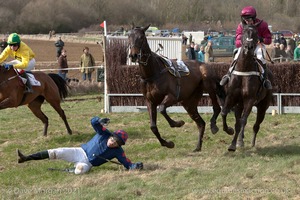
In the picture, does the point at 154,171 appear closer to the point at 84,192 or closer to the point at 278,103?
the point at 84,192

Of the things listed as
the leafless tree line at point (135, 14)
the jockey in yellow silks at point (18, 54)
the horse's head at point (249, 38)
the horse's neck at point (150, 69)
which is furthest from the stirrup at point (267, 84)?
the leafless tree line at point (135, 14)

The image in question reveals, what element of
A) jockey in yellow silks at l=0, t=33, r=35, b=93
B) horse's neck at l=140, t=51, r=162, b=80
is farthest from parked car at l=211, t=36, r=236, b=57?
horse's neck at l=140, t=51, r=162, b=80

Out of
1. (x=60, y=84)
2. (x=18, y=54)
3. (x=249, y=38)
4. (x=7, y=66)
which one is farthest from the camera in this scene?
(x=60, y=84)

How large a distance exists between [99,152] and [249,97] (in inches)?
114

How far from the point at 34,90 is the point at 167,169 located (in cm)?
470

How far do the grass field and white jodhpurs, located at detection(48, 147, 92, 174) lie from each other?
0.14 metres

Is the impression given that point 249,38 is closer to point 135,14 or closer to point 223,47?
point 223,47

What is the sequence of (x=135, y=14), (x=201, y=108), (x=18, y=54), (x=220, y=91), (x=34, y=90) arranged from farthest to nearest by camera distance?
(x=135, y=14), (x=201, y=108), (x=34, y=90), (x=18, y=54), (x=220, y=91)

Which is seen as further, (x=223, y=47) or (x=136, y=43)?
(x=223, y=47)

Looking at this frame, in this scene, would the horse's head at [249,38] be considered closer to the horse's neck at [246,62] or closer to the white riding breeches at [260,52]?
the horse's neck at [246,62]

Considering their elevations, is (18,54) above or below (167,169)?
above

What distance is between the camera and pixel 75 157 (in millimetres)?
8875

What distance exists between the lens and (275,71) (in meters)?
15.6

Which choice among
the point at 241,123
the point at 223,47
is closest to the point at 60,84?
the point at 241,123
